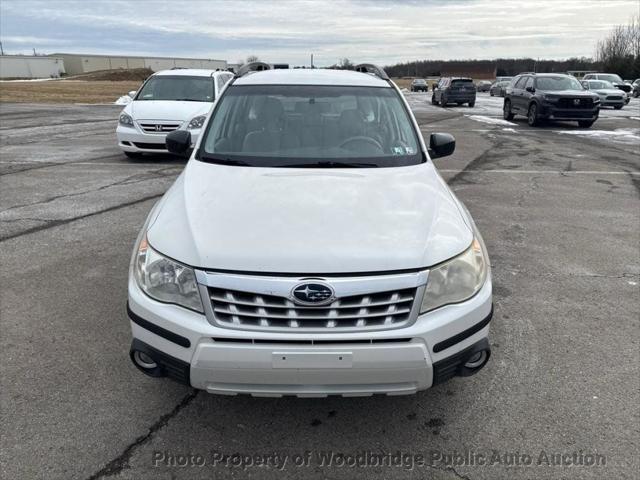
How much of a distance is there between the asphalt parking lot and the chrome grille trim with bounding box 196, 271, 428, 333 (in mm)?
726

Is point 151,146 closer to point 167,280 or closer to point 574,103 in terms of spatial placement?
point 167,280

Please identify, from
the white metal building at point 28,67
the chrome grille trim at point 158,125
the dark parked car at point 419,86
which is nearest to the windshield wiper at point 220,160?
the chrome grille trim at point 158,125

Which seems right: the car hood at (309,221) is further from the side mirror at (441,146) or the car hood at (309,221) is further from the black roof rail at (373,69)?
the black roof rail at (373,69)

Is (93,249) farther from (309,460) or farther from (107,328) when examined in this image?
(309,460)

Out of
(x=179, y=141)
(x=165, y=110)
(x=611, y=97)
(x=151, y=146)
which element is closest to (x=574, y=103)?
(x=611, y=97)

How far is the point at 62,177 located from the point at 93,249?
14.7ft

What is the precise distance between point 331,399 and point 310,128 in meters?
1.95

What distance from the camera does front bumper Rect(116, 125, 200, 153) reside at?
32.9 ft

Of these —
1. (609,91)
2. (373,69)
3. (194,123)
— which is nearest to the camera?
(373,69)

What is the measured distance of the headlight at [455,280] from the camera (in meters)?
2.40

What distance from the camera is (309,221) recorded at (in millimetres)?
2611

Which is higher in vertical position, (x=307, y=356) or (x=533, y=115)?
(x=307, y=356)

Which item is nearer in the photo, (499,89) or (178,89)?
(178,89)

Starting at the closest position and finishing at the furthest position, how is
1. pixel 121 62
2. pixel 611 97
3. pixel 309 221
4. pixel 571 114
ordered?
pixel 309 221 < pixel 571 114 < pixel 611 97 < pixel 121 62
